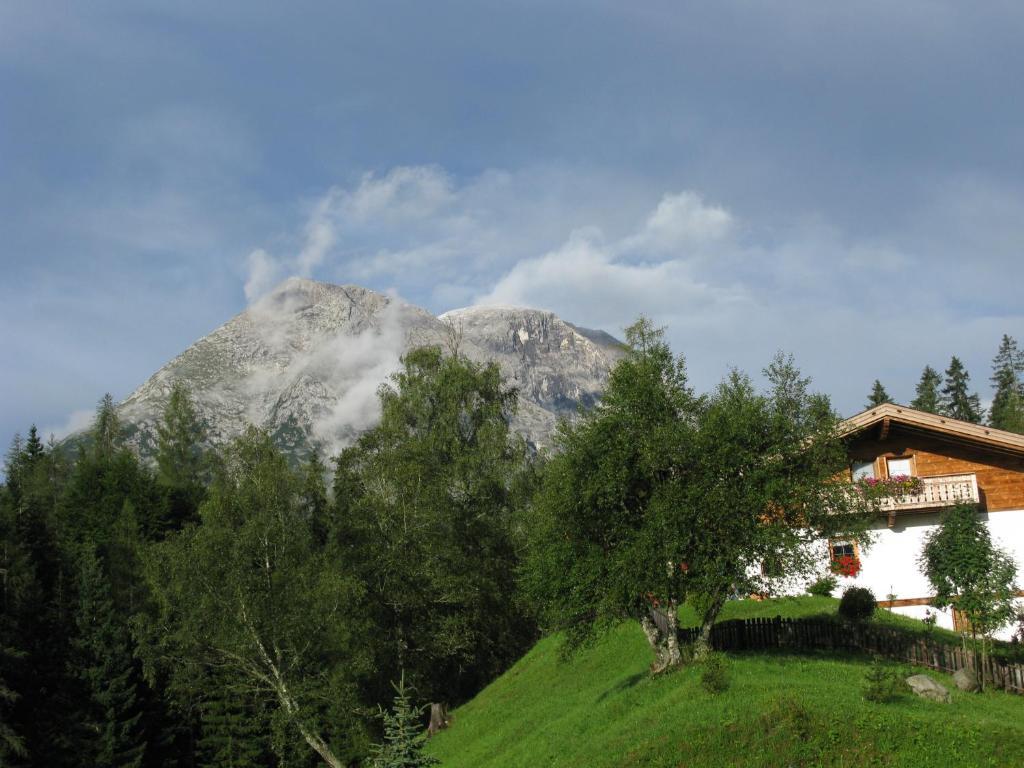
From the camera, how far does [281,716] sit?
146 ft

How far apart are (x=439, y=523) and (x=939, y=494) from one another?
95.4 ft

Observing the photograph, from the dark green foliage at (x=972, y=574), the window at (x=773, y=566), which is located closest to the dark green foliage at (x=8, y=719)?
the window at (x=773, y=566)

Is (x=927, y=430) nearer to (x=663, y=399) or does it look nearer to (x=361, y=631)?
(x=663, y=399)

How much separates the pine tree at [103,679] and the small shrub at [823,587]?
39668 millimetres

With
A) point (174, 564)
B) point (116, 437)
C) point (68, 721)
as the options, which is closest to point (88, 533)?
point (68, 721)

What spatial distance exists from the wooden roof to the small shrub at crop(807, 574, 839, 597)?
6.66 meters

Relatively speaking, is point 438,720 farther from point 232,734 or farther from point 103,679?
point 103,679

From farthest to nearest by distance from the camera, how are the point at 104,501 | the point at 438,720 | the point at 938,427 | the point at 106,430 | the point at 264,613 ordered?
the point at 106,430 → the point at 104,501 → the point at 264,613 → the point at 438,720 → the point at 938,427

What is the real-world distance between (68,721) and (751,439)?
1814 inches

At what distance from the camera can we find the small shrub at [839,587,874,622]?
3291 centimetres

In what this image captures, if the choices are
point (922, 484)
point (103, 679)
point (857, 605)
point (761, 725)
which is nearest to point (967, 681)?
point (857, 605)

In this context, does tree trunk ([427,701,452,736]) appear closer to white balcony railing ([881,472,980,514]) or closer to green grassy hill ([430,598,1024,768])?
green grassy hill ([430,598,1024,768])

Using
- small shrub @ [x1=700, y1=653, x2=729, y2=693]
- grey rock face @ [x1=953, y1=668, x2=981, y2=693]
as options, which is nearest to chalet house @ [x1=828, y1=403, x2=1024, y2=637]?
grey rock face @ [x1=953, y1=668, x2=981, y2=693]

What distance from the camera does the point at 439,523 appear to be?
185 feet
